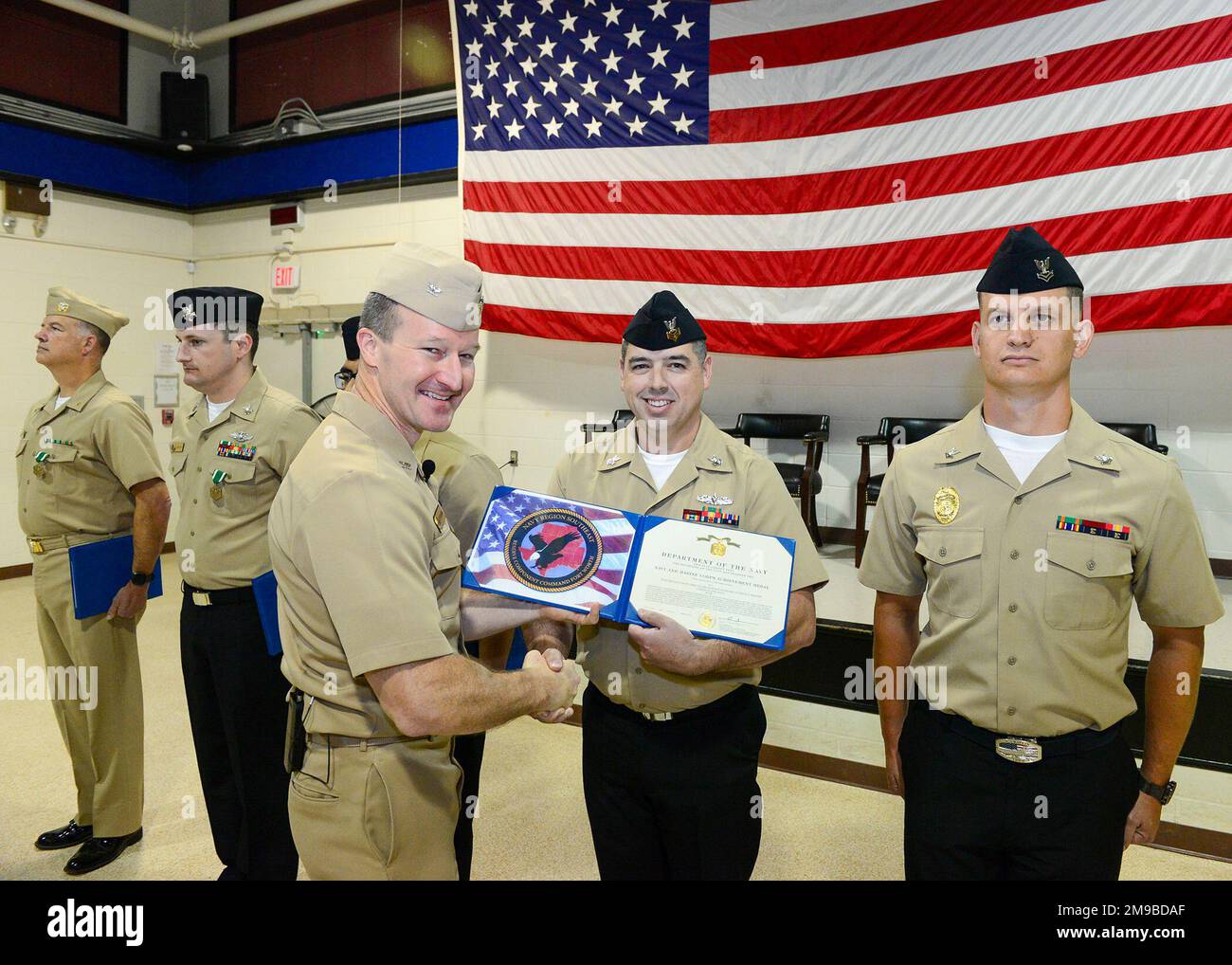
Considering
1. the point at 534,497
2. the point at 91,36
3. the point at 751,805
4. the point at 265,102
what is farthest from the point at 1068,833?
the point at 91,36

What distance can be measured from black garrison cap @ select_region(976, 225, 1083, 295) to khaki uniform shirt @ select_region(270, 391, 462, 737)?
1113 mm

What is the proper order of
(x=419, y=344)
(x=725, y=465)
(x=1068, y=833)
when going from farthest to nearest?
(x=725, y=465), (x=1068, y=833), (x=419, y=344)

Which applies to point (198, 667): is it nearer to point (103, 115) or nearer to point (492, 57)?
point (492, 57)

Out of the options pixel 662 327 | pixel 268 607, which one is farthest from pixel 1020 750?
pixel 268 607

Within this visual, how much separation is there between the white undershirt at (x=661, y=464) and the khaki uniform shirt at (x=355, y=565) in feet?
2.00

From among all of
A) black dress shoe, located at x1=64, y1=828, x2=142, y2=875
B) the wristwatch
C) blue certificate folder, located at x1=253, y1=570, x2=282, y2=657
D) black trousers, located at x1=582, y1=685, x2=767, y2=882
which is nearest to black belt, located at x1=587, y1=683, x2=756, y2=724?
black trousers, located at x1=582, y1=685, x2=767, y2=882

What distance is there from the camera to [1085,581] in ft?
5.11

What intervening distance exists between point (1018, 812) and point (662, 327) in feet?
3.80

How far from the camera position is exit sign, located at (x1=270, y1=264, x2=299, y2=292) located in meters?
7.69

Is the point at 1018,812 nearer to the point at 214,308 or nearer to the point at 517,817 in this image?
the point at 517,817

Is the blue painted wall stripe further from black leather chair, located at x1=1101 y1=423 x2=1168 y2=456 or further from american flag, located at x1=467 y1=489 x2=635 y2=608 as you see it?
american flag, located at x1=467 y1=489 x2=635 y2=608

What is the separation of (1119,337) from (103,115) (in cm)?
809

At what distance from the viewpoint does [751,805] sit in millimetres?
1773

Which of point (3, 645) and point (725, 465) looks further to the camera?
point (3, 645)
